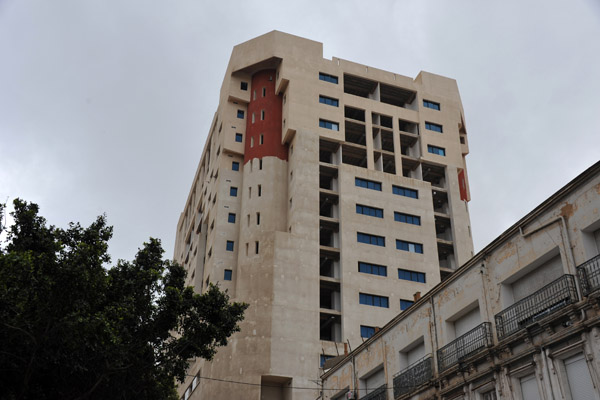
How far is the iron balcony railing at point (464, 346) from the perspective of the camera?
2516 centimetres

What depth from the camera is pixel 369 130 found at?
7281cm

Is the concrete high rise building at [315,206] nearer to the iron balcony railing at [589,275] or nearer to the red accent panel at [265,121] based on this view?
the red accent panel at [265,121]

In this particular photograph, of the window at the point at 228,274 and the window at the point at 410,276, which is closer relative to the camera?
the window at the point at 410,276

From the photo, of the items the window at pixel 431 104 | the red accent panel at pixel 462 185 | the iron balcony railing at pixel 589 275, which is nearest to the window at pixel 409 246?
the red accent panel at pixel 462 185

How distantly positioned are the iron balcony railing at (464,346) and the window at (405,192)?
42603 mm

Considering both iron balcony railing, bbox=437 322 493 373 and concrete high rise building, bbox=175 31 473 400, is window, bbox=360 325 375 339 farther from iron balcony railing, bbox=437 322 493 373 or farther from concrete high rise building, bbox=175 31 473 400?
iron balcony railing, bbox=437 322 493 373

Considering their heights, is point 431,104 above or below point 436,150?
above

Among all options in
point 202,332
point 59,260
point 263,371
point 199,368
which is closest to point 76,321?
point 59,260

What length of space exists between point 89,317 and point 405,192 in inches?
1945

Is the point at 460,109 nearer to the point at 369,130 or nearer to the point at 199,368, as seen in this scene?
the point at 369,130

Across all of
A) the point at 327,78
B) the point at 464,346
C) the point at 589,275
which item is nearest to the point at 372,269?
the point at 327,78

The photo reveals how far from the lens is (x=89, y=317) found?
83.6 ft

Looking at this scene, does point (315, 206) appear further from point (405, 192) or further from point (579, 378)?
point (579, 378)

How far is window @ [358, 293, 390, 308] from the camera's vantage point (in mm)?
62219
